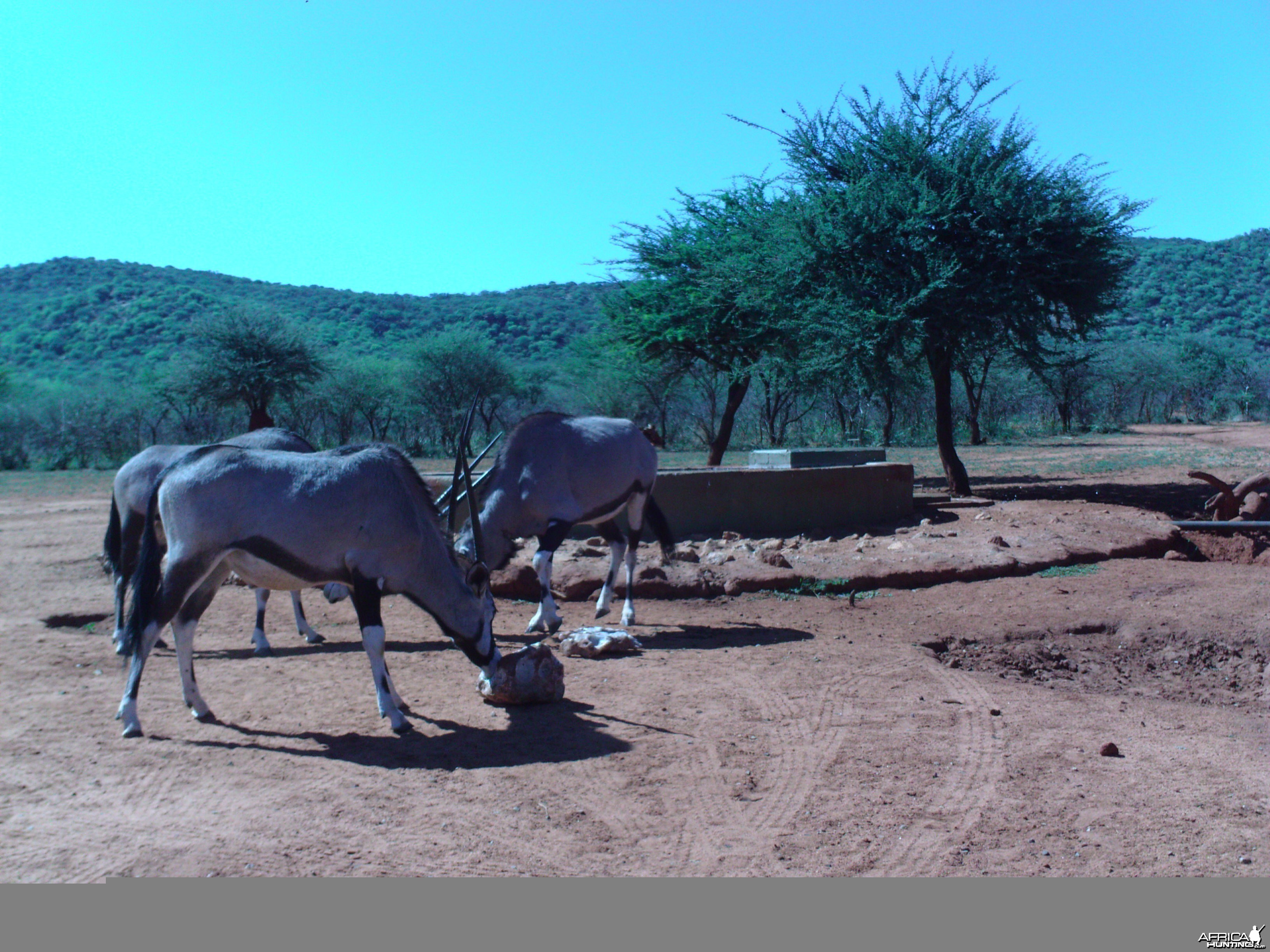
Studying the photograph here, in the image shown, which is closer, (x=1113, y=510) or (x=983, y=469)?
(x=1113, y=510)

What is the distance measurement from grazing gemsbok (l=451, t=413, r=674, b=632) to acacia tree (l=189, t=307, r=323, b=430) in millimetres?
24581

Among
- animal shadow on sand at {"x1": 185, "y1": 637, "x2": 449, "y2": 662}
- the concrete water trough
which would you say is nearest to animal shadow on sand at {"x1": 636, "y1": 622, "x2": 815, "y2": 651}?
animal shadow on sand at {"x1": 185, "y1": 637, "x2": 449, "y2": 662}

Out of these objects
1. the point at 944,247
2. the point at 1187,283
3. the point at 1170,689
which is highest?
Answer: the point at 1187,283

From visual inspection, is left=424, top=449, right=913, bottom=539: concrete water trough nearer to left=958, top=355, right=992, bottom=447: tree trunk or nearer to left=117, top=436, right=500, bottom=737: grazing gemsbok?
left=117, top=436, right=500, bottom=737: grazing gemsbok

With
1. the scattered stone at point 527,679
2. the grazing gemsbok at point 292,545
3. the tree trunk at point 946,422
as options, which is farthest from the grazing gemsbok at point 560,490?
the tree trunk at point 946,422

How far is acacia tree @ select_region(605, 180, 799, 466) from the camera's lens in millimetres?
18875

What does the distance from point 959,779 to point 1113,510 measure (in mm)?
10143

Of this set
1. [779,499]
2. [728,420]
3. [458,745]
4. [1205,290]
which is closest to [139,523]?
[458,745]

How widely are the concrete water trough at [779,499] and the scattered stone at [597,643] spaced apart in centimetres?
439

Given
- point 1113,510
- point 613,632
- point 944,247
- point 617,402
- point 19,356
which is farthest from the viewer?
point 19,356

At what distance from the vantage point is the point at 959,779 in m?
4.89

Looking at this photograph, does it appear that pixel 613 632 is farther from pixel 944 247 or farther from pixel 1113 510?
pixel 944 247

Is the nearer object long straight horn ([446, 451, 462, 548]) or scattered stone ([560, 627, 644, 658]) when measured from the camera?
long straight horn ([446, 451, 462, 548])

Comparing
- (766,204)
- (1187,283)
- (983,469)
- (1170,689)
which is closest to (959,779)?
(1170,689)
